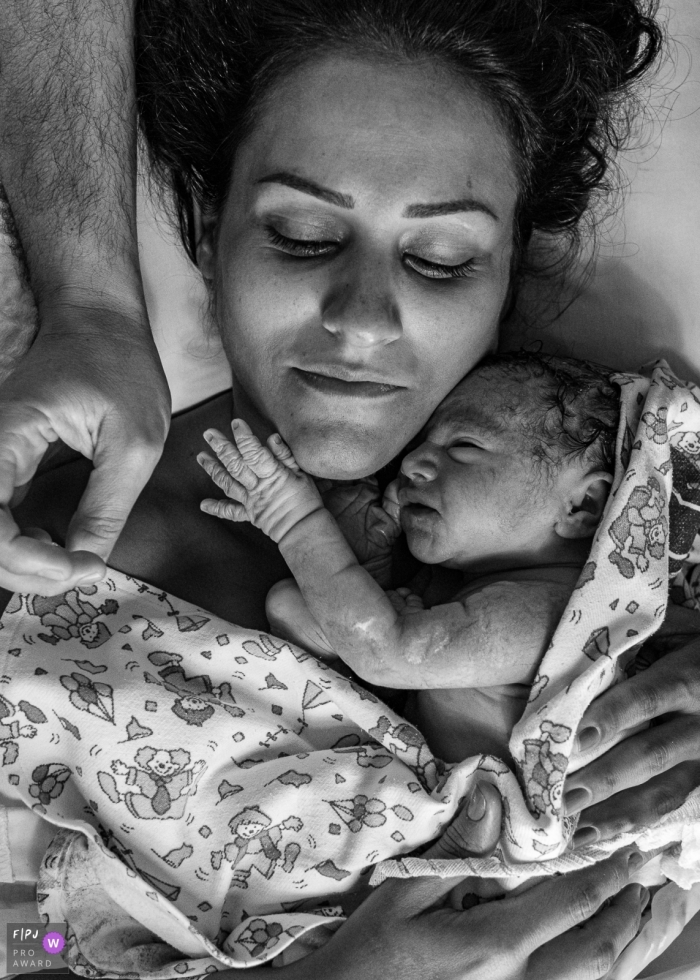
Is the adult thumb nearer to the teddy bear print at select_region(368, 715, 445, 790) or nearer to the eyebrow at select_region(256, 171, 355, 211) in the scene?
the teddy bear print at select_region(368, 715, 445, 790)

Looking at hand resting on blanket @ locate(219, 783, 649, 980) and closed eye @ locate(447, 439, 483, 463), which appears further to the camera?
closed eye @ locate(447, 439, 483, 463)

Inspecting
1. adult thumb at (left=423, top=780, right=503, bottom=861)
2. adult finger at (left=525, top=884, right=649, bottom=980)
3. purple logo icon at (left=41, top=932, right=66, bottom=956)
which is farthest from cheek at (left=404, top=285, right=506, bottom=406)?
purple logo icon at (left=41, top=932, right=66, bottom=956)

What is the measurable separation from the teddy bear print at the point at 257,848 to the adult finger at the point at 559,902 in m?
0.44

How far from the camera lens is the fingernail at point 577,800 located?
1.64 metres

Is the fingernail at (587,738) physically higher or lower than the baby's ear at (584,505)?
lower

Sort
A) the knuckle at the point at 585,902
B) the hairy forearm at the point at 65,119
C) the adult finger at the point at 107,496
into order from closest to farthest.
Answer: the adult finger at the point at 107,496 → the knuckle at the point at 585,902 → the hairy forearm at the point at 65,119

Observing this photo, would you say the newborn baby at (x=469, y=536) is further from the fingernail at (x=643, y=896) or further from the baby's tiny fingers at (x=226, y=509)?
the fingernail at (x=643, y=896)

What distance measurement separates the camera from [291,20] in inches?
71.1

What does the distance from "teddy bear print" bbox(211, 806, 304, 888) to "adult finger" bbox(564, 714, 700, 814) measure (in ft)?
1.78

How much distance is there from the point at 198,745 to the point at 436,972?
2.03ft

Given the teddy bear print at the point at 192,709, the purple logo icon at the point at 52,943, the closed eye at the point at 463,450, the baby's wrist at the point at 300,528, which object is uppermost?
the closed eye at the point at 463,450

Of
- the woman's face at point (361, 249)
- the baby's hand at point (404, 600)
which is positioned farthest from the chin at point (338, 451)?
the baby's hand at point (404, 600)

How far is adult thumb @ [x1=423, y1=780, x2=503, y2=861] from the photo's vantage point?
1.69 m

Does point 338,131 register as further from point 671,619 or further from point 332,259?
point 671,619
